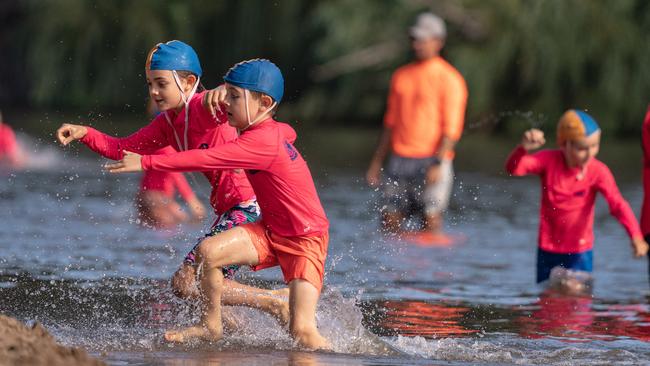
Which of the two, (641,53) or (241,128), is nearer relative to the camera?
(241,128)

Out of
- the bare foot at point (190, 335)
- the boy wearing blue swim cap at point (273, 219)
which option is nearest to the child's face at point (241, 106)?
the boy wearing blue swim cap at point (273, 219)

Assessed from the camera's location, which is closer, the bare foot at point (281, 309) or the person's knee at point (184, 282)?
the person's knee at point (184, 282)

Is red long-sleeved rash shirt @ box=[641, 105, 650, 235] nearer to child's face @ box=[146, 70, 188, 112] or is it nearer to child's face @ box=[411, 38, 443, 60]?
child's face @ box=[146, 70, 188, 112]

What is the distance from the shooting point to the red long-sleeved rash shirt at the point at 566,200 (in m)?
10.0

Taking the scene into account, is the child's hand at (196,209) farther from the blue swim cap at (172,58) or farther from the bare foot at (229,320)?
the blue swim cap at (172,58)

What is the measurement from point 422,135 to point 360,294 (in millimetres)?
3913

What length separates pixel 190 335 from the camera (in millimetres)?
7441

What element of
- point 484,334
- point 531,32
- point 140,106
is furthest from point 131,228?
point 140,106

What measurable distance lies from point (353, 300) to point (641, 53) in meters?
19.0

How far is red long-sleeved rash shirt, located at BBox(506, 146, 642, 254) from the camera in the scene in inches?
396

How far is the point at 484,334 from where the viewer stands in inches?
328

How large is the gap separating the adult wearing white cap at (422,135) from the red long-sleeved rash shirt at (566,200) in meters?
3.03

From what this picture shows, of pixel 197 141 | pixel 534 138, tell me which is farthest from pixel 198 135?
pixel 534 138

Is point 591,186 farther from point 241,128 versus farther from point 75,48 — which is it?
point 75,48
